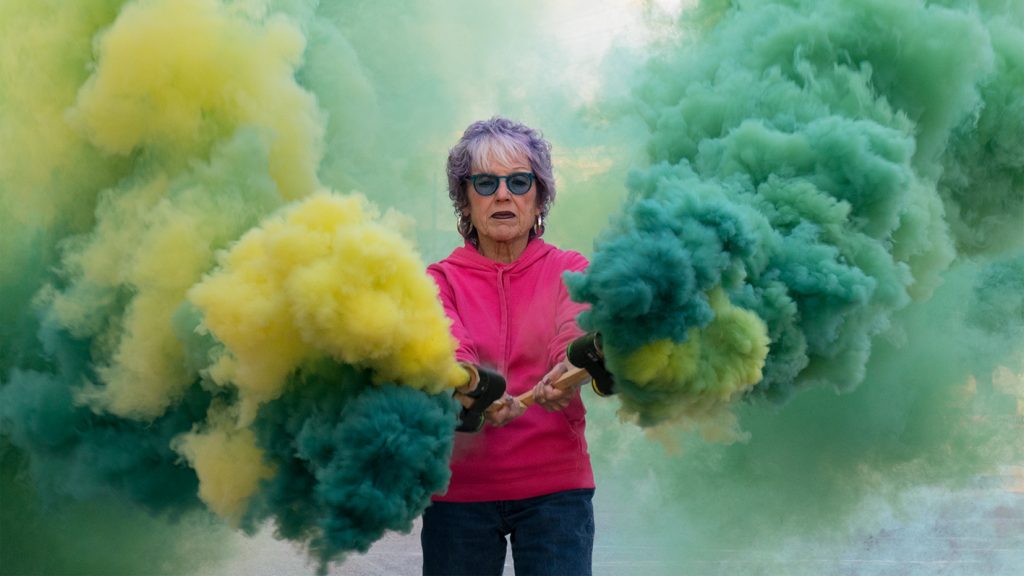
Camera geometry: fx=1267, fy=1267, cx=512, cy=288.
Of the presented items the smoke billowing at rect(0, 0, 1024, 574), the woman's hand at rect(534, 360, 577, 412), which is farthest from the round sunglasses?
the woman's hand at rect(534, 360, 577, 412)

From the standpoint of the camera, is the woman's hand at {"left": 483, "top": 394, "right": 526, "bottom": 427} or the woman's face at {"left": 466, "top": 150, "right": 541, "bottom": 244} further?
the woman's face at {"left": 466, "top": 150, "right": 541, "bottom": 244}

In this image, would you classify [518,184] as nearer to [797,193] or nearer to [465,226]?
[465,226]

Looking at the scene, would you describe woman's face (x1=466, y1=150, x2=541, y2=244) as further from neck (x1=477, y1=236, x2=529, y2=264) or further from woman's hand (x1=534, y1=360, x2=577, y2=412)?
woman's hand (x1=534, y1=360, x2=577, y2=412)

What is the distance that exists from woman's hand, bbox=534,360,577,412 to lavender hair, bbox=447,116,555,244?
457 millimetres

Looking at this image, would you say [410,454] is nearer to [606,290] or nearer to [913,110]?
[606,290]

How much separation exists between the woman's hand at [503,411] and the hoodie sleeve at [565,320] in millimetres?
149

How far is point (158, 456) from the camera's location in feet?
10.4

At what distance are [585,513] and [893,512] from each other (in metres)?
2.01

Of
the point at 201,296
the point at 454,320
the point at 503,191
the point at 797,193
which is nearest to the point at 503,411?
the point at 454,320

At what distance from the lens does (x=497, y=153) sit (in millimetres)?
2975

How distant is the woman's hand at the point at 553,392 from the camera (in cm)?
271

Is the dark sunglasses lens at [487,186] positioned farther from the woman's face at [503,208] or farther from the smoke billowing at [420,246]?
the smoke billowing at [420,246]

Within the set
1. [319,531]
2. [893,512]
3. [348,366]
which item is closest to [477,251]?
[348,366]

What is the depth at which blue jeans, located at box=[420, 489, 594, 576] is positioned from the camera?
2.75 meters
